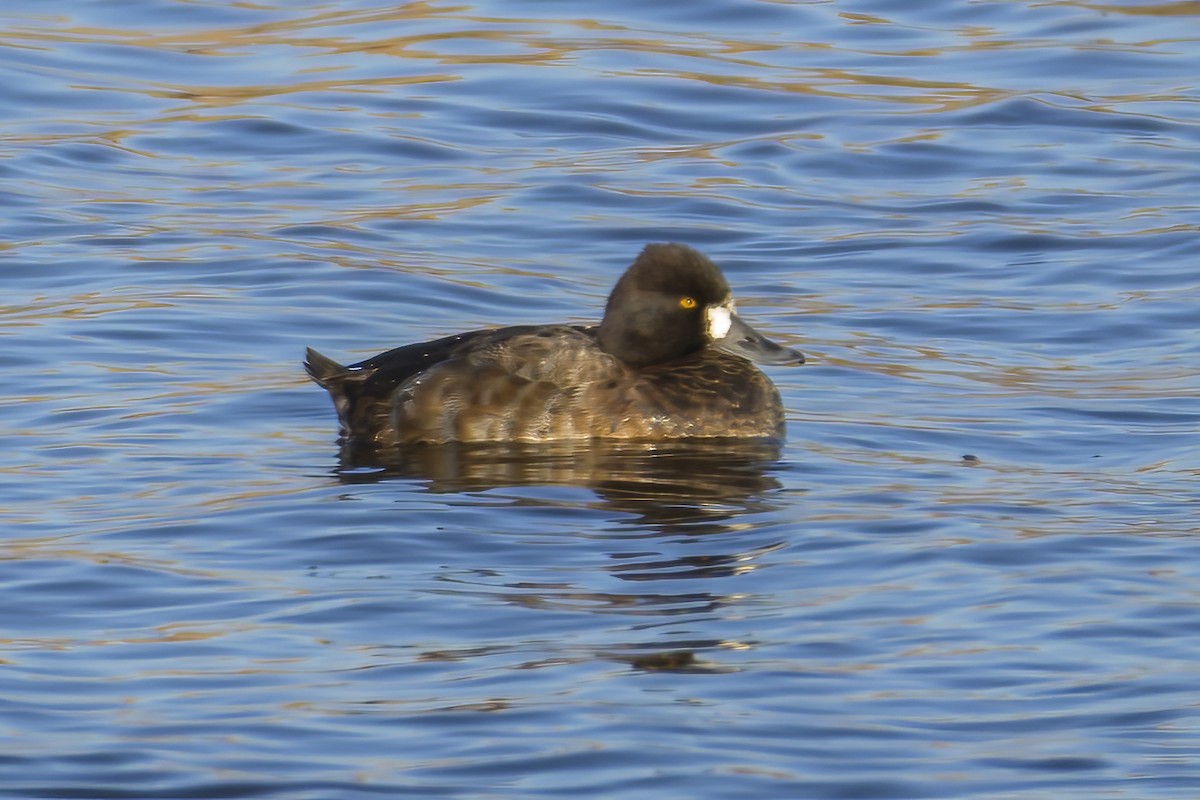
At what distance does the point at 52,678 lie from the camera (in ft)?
19.4

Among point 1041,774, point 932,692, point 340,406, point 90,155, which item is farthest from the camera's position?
point 90,155

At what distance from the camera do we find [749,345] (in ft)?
30.6

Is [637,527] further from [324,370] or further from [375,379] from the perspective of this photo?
[324,370]

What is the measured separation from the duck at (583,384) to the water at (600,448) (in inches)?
7.8

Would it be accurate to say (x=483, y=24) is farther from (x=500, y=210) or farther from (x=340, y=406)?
(x=340, y=406)

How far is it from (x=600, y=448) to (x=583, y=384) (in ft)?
0.97

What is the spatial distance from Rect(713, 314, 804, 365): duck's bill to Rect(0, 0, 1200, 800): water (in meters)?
0.29

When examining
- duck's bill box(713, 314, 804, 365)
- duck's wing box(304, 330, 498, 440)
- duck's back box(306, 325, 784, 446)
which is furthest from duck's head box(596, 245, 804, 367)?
duck's wing box(304, 330, 498, 440)

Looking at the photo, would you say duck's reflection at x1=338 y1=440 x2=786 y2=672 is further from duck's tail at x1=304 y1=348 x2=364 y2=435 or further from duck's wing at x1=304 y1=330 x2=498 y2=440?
duck's tail at x1=304 y1=348 x2=364 y2=435

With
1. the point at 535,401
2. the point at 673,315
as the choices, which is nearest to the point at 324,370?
the point at 535,401

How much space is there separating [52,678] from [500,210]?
7314 mm

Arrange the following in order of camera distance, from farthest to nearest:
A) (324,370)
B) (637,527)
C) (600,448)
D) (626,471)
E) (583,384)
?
(324,370) < (583,384) < (600,448) < (626,471) < (637,527)

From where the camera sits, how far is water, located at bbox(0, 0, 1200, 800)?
18.3 feet

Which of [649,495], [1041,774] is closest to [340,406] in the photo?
[649,495]
